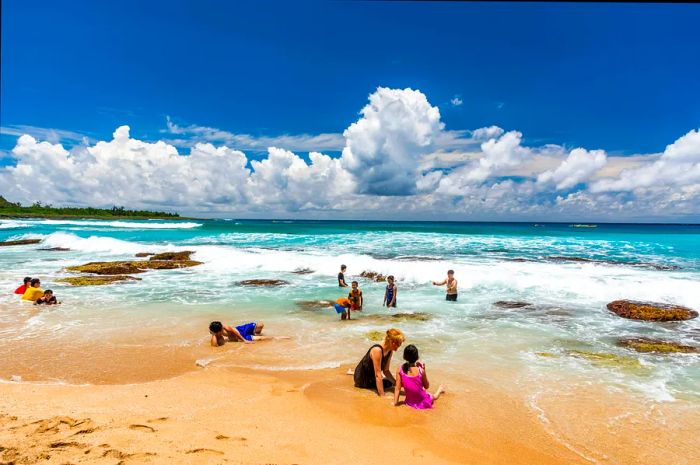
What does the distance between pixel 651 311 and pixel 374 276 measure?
12358mm

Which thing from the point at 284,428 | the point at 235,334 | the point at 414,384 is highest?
the point at 414,384

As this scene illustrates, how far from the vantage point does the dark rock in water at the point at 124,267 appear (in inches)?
874

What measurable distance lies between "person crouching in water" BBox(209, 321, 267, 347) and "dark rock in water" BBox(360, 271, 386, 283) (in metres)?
11.4

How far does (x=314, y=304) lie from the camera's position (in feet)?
50.0

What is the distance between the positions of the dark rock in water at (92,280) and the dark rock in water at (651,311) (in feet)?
69.7

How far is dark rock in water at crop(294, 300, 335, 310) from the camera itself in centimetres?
1474

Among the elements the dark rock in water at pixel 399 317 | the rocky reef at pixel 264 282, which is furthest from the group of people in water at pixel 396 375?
the rocky reef at pixel 264 282

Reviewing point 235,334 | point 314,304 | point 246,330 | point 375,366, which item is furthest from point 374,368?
point 314,304

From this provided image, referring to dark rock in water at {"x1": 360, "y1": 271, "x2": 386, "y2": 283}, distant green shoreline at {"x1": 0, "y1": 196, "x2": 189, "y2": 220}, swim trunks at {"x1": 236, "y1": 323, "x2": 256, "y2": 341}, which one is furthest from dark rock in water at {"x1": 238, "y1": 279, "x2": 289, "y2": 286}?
distant green shoreline at {"x1": 0, "y1": 196, "x2": 189, "y2": 220}

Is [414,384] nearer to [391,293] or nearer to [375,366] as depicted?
[375,366]

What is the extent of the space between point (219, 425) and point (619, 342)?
10259 millimetres

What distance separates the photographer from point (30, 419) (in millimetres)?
5633

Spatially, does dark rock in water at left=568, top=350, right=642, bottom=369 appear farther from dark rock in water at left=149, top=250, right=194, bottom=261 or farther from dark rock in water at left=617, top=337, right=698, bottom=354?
dark rock in water at left=149, top=250, right=194, bottom=261

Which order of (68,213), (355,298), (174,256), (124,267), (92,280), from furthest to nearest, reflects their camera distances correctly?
(68,213) < (174,256) < (124,267) < (92,280) < (355,298)
